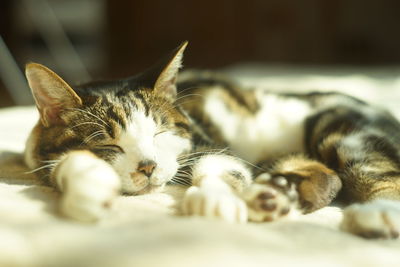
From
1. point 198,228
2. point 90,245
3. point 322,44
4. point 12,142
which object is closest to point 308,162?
point 198,228

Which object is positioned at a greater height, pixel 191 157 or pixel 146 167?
pixel 191 157

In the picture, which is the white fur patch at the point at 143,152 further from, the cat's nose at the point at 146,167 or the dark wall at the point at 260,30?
the dark wall at the point at 260,30

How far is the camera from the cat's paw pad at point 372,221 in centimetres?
75

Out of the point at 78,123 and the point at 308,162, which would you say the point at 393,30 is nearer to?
the point at 308,162

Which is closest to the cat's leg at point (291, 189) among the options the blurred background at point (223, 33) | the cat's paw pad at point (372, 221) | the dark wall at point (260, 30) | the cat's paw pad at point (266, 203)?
the cat's paw pad at point (266, 203)

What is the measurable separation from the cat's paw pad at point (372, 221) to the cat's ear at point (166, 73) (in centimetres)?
52

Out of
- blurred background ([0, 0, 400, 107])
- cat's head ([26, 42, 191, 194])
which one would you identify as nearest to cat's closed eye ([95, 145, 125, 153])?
cat's head ([26, 42, 191, 194])

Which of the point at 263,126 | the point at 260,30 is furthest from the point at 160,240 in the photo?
the point at 260,30

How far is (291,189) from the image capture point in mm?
893

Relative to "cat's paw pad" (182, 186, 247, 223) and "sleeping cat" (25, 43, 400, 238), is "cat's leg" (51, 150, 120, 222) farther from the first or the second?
"cat's paw pad" (182, 186, 247, 223)

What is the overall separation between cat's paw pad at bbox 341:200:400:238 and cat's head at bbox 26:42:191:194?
374mm

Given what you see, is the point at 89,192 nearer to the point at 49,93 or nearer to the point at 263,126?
the point at 49,93

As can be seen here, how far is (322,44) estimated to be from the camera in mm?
4312

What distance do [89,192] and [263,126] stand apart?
2.58 feet
